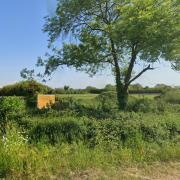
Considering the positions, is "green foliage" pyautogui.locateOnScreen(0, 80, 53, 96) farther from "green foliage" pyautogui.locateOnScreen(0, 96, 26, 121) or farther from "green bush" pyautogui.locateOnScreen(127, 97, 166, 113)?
"green foliage" pyautogui.locateOnScreen(0, 96, 26, 121)

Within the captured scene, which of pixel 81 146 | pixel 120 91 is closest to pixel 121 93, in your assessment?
pixel 120 91

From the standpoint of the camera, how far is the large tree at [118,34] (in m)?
20.1

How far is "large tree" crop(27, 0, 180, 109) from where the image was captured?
66.0 ft

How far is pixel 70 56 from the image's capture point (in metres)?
22.9

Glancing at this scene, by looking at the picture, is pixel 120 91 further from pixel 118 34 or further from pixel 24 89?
pixel 24 89

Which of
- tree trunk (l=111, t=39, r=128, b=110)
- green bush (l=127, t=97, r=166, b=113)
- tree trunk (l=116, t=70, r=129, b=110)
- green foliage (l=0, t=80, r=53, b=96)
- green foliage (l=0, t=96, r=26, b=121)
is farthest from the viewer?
green foliage (l=0, t=80, r=53, b=96)

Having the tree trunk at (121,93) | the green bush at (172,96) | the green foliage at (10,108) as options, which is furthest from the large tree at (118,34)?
the green bush at (172,96)

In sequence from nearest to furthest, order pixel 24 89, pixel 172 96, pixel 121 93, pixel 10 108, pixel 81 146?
pixel 81 146 → pixel 10 108 → pixel 121 93 → pixel 24 89 → pixel 172 96

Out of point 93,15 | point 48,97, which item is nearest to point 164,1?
point 93,15

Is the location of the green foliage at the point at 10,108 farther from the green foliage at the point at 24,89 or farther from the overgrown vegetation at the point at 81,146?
the green foliage at the point at 24,89

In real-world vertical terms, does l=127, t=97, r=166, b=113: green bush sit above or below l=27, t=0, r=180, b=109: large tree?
below

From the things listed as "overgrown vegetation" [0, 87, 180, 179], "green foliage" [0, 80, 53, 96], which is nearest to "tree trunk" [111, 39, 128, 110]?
"overgrown vegetation" [0, 87, 180, 179]

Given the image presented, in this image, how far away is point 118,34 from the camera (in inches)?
803

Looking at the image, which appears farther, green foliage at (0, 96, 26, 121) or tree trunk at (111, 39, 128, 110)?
tree trunk at (111, 39, 128, 110)
